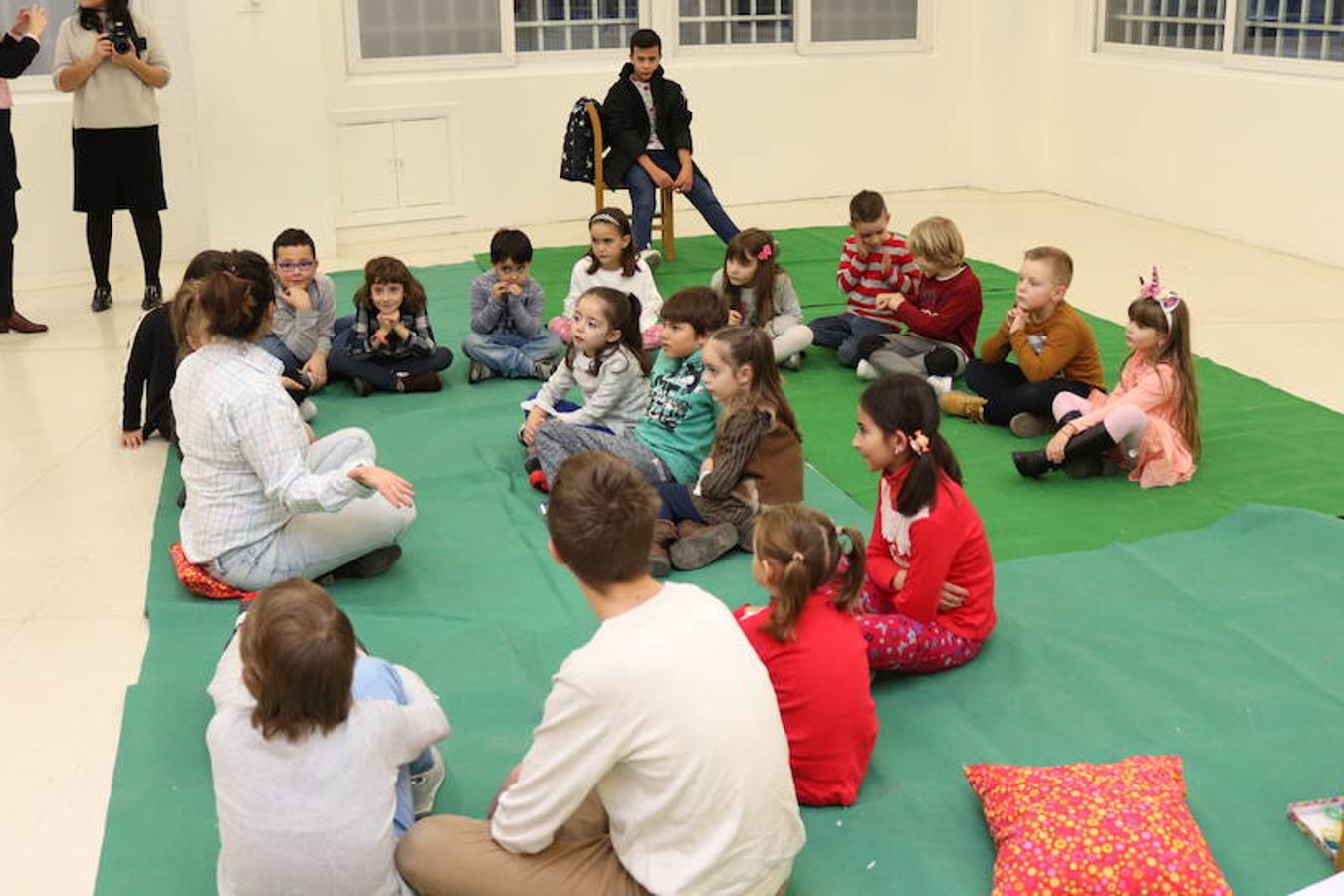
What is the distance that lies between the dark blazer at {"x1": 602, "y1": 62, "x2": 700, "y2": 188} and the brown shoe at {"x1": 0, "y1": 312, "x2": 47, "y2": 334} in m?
2.82

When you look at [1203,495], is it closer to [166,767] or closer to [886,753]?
[886,753]

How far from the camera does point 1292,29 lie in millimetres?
7832

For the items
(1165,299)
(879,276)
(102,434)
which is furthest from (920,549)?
(102,434)

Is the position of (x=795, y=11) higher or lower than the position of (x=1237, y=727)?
higher

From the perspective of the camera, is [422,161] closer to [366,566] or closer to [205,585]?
[366,566]

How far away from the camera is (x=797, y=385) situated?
574 cm

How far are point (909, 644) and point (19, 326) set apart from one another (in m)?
4.86

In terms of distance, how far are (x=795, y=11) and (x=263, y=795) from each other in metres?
7.83

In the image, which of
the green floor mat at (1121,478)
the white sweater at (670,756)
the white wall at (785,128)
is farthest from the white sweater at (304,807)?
the white wall at (785,128)

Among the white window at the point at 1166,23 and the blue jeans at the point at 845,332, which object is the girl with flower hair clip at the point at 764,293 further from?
the white window at the point at 1166,23

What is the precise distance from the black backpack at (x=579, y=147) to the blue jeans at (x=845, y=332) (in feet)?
7.03

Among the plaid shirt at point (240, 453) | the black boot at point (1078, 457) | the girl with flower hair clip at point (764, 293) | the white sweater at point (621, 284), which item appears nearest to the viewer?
the plaid shirt at point (240, 453)

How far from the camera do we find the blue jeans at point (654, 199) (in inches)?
308

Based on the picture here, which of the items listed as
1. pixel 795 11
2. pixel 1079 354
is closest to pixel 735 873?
pixel 1079 354
